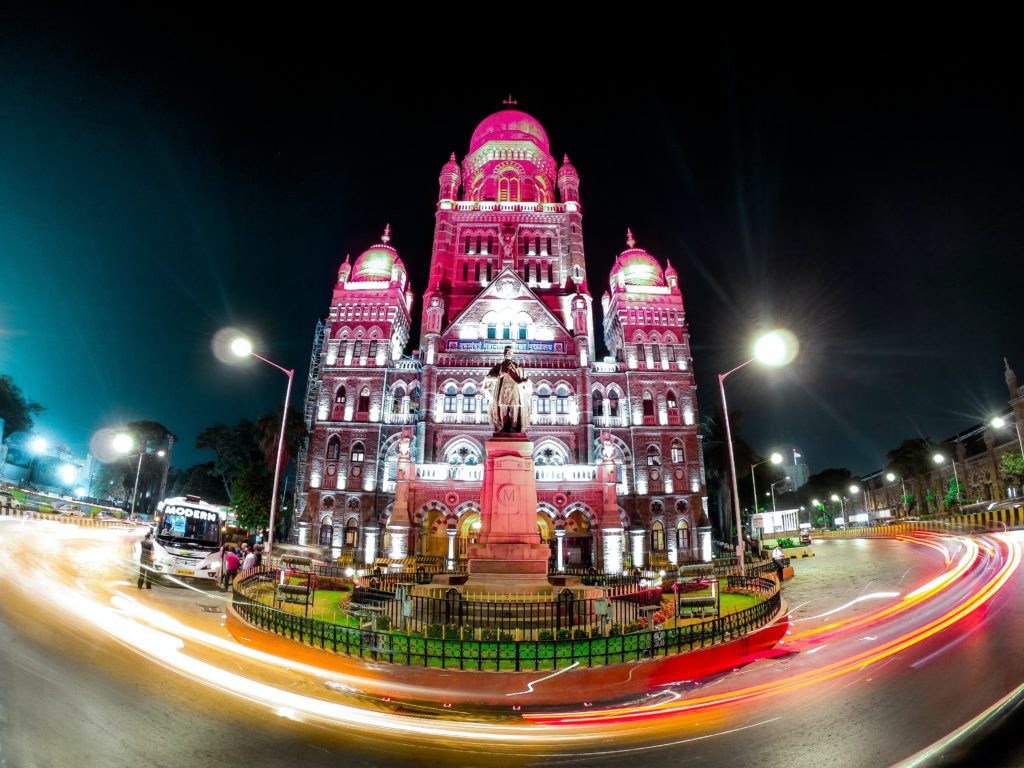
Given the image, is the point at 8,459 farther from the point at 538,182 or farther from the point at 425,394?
the point at 538,182

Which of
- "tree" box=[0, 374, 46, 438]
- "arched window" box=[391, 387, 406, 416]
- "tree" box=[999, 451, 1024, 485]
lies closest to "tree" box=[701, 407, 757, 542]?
"tree" box=[999, 451, 1024, 485]

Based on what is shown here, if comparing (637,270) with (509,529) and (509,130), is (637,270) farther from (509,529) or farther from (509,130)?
(509,529)

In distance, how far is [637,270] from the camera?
46.9 meters

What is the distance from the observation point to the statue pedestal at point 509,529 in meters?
14.6

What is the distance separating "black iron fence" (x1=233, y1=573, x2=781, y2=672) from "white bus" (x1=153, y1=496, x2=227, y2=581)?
1060 centimetres

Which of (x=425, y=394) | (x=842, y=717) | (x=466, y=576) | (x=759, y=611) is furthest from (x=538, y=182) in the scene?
(x=842, y=717)

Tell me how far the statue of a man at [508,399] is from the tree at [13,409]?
80.4m

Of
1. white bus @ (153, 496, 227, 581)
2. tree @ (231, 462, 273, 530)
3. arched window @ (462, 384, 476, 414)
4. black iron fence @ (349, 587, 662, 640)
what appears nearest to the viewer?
black iron fence @ (349, 587, 662, 640)

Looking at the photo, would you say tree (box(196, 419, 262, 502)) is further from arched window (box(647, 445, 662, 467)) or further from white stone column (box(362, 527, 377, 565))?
arched window (box(647, 445, 662, 467))

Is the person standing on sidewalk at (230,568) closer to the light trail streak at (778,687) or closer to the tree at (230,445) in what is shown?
the light trail streak at (778,687)

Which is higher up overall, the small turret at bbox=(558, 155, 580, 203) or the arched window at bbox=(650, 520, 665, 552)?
the small turret at bbox=(558, 155, 580, 203)

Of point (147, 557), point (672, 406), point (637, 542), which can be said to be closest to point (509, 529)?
point (147, 557)

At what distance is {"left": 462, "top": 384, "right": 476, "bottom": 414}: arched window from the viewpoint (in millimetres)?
38531

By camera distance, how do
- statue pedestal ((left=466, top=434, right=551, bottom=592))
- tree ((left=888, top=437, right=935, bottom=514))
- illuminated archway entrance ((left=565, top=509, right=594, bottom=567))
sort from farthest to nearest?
1. tree ((left=888, top=437, right=935, bottom=514))
2. illuminated archway entrance ((left=565, top=509, right=594, bottom=567))
3. statue pedestal ((left=466, top=434, right=551, bottom=592))
